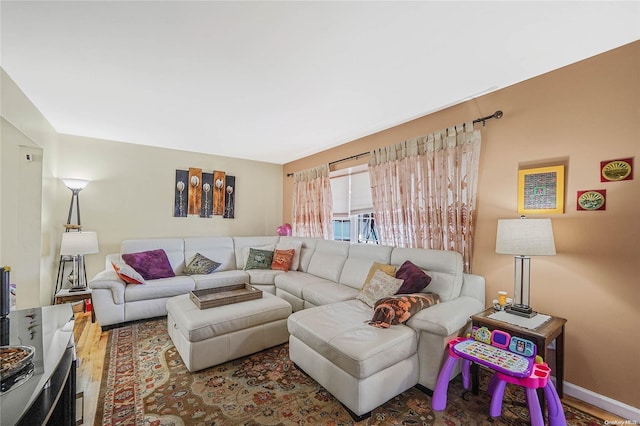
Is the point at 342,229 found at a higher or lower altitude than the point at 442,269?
higher

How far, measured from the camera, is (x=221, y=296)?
271cm

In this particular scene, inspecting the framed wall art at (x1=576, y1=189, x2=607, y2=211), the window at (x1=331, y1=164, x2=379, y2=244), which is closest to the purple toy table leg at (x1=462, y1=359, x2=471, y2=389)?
the framed wall art at (x1=576, y1=189, x2=607, y2=211)

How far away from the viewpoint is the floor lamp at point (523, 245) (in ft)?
6.14

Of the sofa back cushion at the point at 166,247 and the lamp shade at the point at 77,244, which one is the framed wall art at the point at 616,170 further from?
the lamp shade at the point at 77,244

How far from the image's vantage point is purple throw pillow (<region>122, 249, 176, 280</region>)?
11.8 feet

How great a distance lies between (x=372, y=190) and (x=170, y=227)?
342cm

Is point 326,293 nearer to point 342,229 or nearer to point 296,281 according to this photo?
point 296,281

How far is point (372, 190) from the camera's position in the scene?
Answer: 3.58 metres

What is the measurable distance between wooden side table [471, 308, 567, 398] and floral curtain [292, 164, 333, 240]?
8.86 ft

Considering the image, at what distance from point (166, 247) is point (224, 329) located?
2.32 metres

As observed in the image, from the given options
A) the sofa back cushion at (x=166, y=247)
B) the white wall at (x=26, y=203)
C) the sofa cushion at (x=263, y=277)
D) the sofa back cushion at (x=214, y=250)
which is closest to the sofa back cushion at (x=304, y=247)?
the sofa cushion at (x=263, y=277)

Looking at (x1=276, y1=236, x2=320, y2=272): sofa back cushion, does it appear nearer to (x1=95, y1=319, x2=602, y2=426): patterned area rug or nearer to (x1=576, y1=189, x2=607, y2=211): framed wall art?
(x1=95, y1=319, x2=602, y2=426): patterned area rug

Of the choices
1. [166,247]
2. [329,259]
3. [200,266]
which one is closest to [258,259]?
[200,266]

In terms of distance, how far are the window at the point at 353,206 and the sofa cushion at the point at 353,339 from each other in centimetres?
172
